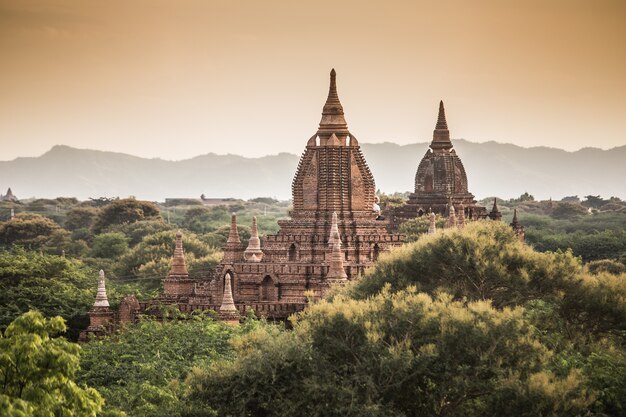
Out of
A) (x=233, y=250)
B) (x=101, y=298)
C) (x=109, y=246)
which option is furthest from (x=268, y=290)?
(x=109, y=246)

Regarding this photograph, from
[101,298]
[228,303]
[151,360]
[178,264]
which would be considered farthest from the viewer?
[178,264]

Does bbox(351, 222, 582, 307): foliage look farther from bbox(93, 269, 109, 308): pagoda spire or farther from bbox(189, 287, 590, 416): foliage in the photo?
bbox(93, 269, 109, 308): pagoda spire

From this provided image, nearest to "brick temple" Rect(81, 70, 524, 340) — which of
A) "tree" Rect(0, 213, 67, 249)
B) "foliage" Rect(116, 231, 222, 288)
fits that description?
"foliage" Rect(116, 231, 222, 288)

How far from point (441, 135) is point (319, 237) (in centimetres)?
3644

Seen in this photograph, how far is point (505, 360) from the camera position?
119ft

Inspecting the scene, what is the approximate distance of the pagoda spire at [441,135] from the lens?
95.8m

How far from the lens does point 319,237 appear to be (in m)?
61.0

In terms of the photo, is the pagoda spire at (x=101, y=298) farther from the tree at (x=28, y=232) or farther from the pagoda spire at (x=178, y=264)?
the tree at (x=28, y=232)

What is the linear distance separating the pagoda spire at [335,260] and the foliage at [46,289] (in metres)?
8.40

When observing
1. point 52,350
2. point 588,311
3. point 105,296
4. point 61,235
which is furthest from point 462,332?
point 61,235

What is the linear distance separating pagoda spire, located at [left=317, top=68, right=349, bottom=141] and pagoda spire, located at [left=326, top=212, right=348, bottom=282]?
591 centimetres

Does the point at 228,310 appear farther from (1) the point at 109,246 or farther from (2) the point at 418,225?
(1) the point at 109,246

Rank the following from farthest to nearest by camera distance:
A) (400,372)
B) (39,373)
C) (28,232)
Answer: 1. (28,232)
2. (400,372)
3. (39,373)

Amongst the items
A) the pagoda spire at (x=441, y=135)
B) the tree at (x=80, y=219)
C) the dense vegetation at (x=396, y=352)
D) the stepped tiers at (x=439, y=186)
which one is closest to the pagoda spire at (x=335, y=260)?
the dense vegetation at (x=396, y=352)
